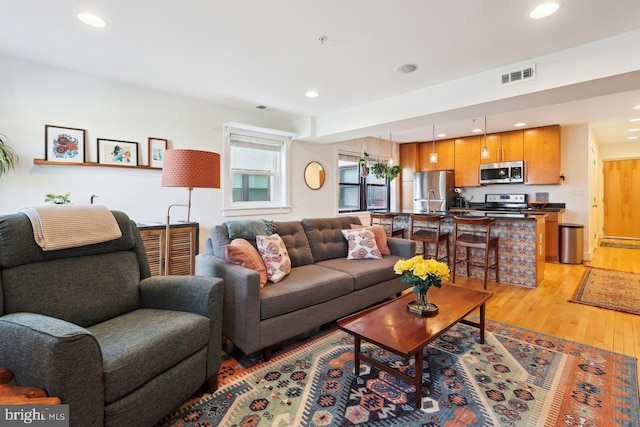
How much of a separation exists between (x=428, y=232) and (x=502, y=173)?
8.60ft

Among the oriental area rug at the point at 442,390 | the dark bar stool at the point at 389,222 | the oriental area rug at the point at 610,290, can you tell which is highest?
the dark bar stool at the point at 389,222

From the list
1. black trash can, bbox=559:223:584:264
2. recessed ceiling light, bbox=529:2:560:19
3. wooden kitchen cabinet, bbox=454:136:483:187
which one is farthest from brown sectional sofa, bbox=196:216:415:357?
wooden kitchen cabinet, bbox=454:136:483:187

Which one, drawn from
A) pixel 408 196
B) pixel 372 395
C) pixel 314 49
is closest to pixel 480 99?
pixel 314 49

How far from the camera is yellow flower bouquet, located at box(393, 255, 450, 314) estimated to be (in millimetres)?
1947

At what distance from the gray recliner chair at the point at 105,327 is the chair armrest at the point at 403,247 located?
2.27 m

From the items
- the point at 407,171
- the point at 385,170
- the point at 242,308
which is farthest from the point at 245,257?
the point at 407,171

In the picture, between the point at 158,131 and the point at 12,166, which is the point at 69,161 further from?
the point at 158,131

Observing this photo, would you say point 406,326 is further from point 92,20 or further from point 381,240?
point 92,20

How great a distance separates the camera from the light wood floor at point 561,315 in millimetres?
2410

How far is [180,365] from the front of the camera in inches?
59.4

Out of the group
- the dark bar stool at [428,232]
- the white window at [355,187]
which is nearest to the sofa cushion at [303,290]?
the dark bar stool at [428,232]

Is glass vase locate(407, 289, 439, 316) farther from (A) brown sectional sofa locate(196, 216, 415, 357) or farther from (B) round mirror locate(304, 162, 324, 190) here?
(B) round mirror locate(304, 162, 324, 190)

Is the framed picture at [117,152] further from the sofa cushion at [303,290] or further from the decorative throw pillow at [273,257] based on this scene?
the sofa cushion at [303,290]

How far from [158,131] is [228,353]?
277cm
